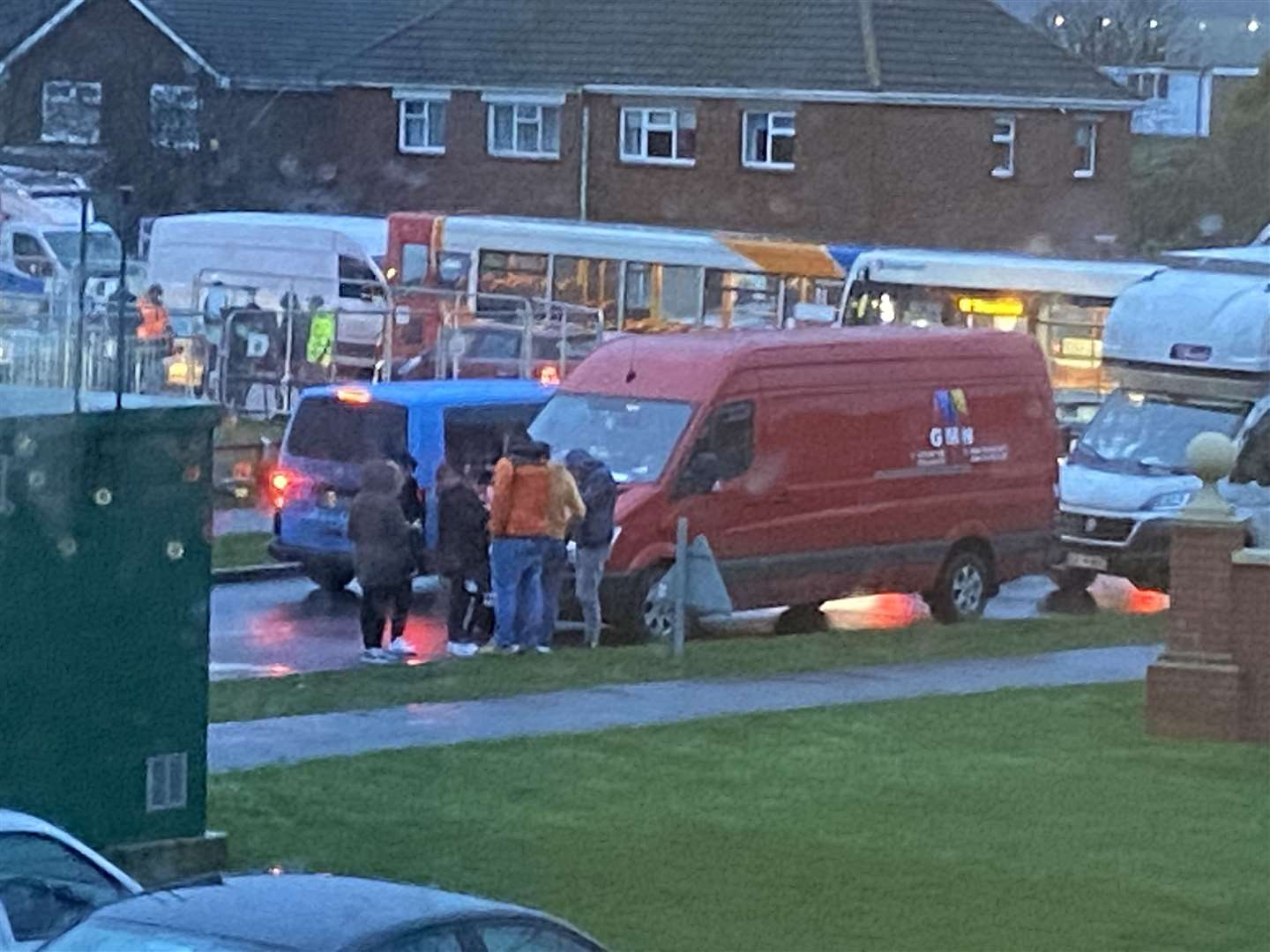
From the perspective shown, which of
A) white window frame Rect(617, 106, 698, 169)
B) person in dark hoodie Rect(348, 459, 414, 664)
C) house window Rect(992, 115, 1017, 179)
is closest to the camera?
person in dark hoodie Rect(348, 459, 414, 664)

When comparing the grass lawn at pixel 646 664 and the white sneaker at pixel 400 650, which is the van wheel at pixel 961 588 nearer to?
the grass lawn at pixel 646 664

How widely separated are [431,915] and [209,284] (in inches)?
1176

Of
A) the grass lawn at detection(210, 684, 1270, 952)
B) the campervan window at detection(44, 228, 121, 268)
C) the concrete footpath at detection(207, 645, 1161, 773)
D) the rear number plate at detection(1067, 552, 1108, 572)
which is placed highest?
the campervan window at detection(44, 228, 121, 268)

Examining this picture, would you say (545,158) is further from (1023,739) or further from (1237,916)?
(1237,916)

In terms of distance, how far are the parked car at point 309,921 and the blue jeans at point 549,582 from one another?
36.0 ft

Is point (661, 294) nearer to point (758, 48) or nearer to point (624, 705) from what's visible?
point (758, 48)

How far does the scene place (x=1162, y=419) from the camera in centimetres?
2408

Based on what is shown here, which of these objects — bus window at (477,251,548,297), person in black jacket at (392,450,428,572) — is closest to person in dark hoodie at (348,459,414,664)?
person in black jacket at (392,450,428,572)

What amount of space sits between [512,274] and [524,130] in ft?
21.2

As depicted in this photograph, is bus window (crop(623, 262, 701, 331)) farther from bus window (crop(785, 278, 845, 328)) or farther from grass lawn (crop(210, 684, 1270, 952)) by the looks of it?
grass lawn (crop(210, 684, 1270, 952))

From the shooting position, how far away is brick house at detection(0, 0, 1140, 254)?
37969 millimetres

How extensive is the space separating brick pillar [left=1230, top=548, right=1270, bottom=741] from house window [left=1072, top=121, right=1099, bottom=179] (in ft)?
83.7

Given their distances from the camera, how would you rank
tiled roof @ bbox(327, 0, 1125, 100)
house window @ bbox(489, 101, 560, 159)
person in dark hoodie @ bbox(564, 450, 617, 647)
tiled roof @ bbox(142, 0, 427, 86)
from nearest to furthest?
1. person in dark hoodie @ bbox(564, 450, 617, 647)
2. tiled roof @ bbox(327, 0, 1125, 100)
3. house window @ bbox(489, 101, 560, 159)
4. tiled roof @ bbox(142, 0, 427, 86)

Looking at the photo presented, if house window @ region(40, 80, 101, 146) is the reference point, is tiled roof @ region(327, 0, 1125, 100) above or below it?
above
